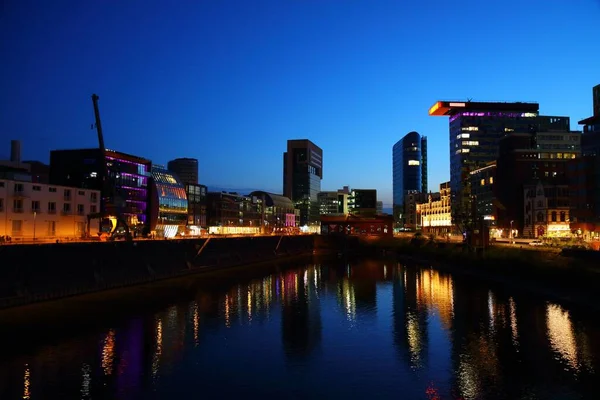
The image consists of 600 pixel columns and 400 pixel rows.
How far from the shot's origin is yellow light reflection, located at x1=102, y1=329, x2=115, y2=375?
33.4m

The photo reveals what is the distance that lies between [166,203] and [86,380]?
15536 cm

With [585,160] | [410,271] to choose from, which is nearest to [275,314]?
[410,271]

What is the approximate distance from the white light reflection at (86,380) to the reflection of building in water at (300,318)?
45.5 ft

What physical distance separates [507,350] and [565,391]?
1000 cm

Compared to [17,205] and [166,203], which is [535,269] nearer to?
[17,205]

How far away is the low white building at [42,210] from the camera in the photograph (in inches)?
3666

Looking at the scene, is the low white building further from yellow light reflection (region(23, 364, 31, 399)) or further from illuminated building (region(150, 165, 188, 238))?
yellow light reflection (region(23, 364, 31, 399))

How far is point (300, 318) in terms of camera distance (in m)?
54.0

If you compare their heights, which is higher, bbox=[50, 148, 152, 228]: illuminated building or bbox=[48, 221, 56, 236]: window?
bbox=[50, 148, 152, 228]: illuminated building

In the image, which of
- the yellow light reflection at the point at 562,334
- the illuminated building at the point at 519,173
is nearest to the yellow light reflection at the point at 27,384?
the yellow light reflection at the point at 562,334

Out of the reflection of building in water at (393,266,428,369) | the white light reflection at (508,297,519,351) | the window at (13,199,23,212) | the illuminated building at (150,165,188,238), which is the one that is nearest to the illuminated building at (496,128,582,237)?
the reflection of building in water at (393,266,428,369)

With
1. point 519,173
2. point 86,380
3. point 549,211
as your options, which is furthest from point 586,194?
point 86,380

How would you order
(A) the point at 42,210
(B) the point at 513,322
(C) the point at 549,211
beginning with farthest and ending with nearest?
1. (C) the point at 549,211
2. (A) the point at 42,210
3. (B) the point at 513,322

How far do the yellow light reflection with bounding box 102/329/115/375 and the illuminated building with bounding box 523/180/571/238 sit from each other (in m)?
125
